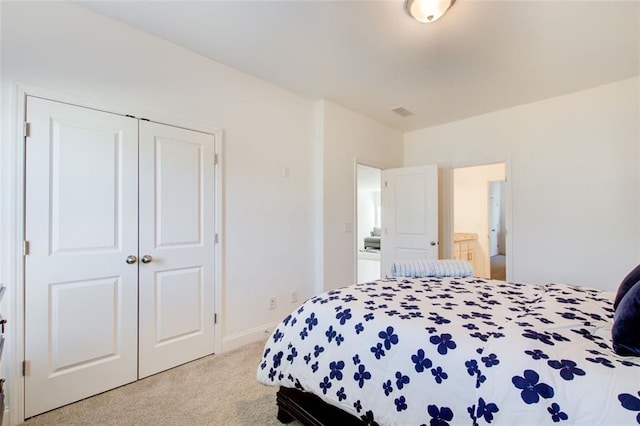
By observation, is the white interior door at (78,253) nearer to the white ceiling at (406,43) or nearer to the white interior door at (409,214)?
the white ceiling at (406,43)

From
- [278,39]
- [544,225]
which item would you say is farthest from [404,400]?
[544,225]

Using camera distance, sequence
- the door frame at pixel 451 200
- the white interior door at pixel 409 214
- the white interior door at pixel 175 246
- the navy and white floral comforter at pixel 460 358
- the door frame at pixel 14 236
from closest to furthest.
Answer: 1. the navy and white floral comforter at pixel 460 358
2. the door frame at pixel 14 236
3. the white interior door at pixel 175 246
4. the door frame at pixel 451 200
5. the white interior door at pixel 409 214

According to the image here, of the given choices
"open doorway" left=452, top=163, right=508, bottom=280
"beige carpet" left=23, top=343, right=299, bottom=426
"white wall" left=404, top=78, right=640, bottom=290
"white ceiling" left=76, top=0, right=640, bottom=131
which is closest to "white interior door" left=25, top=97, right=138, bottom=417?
"beige carpet" left=23, top=343, right=299, bottom=426

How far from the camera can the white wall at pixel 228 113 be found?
1774 mm

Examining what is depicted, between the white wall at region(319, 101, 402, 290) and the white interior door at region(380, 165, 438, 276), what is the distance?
58cm

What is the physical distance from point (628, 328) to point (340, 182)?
274 centimetres

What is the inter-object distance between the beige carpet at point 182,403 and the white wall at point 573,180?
3220mm

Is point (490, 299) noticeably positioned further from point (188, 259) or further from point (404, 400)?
point (188, 259)

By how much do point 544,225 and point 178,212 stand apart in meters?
3.78

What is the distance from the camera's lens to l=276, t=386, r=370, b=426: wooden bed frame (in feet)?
4.62

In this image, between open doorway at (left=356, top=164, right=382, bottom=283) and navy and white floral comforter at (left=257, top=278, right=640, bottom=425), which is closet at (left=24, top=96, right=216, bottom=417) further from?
open doorway at (left=356, top=164, right=382, bottom=283)

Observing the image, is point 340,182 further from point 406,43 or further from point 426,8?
point 426,8

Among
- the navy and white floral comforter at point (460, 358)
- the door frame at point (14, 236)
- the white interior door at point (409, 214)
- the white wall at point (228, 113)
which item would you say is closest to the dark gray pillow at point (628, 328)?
the navy and white floral comforter at point (460, 358)

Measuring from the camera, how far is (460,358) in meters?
1.08
